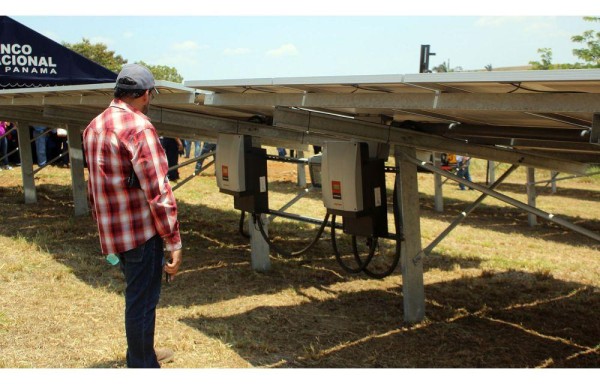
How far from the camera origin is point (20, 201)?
1132cm

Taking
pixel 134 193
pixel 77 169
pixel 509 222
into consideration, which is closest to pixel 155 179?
pixel 134 193

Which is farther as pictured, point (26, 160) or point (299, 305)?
point (26, 160)

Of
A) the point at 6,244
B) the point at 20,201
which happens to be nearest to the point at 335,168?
the point at 6,244

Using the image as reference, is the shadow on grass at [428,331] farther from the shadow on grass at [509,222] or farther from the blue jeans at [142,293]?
the shadow on grass at [509,222]

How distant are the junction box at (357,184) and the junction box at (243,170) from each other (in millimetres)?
1088

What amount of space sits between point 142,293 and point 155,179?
59cm

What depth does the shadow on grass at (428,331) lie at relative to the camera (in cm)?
434

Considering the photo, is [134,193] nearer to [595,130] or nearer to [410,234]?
[595,130]

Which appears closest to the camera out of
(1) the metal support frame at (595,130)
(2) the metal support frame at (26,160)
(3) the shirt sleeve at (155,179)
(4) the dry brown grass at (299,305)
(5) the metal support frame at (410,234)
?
(1) the metal support frame at (595,130)

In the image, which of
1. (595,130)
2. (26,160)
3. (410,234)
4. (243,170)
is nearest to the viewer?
(595,130)

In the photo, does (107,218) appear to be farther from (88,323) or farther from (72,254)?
(72,254)

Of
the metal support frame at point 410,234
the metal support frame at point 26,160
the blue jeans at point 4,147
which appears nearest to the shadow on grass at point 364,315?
the metal support frame at point 410,234

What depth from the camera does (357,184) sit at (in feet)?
15.9

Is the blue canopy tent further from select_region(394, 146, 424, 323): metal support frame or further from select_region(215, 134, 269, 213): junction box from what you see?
select_region(394, 146, 424, 323): metal support frame
